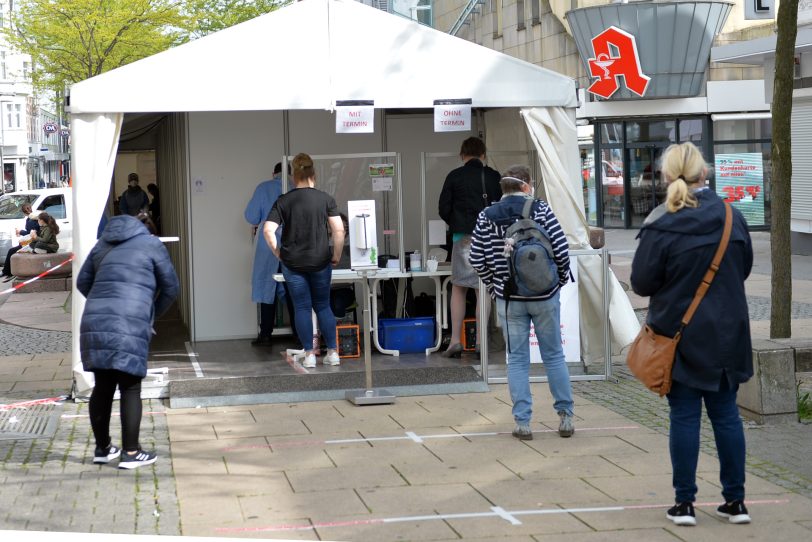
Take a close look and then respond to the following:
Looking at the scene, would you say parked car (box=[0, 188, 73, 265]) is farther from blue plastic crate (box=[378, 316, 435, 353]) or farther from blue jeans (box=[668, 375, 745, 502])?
blue jeans (box=[668, 375, 745, 502])

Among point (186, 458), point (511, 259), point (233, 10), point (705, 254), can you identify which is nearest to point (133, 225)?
point (186, 458)

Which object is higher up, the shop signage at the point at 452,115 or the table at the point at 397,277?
the shop signage at the point at 452,115

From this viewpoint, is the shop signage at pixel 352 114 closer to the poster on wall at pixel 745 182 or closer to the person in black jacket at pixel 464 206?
the person in black jacket at pixel 464 206

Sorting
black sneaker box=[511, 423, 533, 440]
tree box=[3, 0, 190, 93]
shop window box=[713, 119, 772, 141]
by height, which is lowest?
black sneaker box=[511, 423, 533, 440]

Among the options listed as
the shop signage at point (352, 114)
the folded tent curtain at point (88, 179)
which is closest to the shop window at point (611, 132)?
the shop signage at point (352, 114)

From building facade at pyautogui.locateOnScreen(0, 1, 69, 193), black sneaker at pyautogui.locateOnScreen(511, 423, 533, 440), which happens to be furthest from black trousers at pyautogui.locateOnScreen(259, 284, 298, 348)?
building facade at pyautogui.locateOnScreen(0, 1, 69, 193)

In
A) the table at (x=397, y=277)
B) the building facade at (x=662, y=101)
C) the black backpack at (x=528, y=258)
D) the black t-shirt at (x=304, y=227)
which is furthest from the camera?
the building facade at (x=662, y=101)

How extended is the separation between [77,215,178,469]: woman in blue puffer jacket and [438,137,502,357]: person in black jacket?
344 cm

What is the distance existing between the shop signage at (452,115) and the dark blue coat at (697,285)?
4.11 metres

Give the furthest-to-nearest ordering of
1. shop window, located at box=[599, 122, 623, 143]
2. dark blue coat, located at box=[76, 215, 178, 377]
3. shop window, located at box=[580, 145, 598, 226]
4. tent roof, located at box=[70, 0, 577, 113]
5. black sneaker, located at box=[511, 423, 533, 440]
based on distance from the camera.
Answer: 1. shop window, located at box=[580, 145, 598, 226]
2. shop window, located at box=[599, 122, 623, 143]
3. tent roof, located at box=[70, 0, 577, 113]
4. black sneaker, located at box=[511, 423, 533, 440]
5. dark blue coat, located at box=[76, 215, 178, 377]

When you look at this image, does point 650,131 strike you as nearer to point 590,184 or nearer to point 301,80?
point 590,184

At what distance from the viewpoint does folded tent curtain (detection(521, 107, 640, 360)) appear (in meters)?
9.66

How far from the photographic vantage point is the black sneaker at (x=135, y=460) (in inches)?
272

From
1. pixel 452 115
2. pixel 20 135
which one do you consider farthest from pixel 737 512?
pixel 20 135
